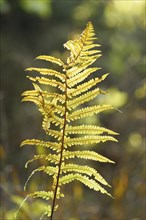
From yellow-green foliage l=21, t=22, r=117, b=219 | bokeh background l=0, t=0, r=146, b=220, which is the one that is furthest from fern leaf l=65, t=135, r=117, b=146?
bokeh background l=0, t=0, r=146, b=220

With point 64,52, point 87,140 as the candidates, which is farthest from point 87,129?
point 64,52

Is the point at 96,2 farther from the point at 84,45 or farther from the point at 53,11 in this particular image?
the point at 84,45

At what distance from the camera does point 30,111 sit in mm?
4746

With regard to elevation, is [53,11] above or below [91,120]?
above

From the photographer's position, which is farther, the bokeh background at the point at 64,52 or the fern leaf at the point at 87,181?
the bokeh background at the point at 64,52

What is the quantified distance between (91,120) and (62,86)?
3.33m

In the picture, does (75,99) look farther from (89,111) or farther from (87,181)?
(87,181)

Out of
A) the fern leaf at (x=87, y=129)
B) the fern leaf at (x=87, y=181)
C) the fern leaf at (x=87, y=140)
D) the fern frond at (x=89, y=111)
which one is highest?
the fern frond at (x=89, y=111)

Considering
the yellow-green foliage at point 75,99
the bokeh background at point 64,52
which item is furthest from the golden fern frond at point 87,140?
the bokeh background at point 64,52

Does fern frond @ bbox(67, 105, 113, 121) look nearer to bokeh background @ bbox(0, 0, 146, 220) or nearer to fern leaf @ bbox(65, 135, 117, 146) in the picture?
fern leaf @ bbox(65, 135, 117, 146)

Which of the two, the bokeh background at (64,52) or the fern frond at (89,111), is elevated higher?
the bokeh background at (64,52)

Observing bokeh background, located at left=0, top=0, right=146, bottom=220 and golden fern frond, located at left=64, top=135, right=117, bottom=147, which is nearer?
golden fern frond, located at left=64, top=135, right=117, bottom=147

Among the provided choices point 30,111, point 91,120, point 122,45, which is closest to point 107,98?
point 91,120

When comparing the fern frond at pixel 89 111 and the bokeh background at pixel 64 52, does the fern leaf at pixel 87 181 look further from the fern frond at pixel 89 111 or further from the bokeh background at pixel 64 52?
the bokeh background at pixel 64 52
